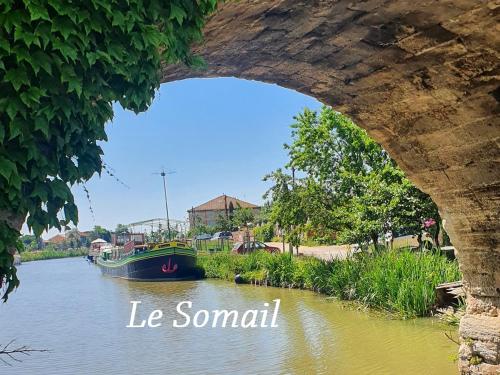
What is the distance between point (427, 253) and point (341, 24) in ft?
30.3

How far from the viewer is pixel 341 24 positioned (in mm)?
3211

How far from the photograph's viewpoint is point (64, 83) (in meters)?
2.26

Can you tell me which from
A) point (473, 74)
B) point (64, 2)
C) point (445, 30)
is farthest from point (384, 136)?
point (64, 2)

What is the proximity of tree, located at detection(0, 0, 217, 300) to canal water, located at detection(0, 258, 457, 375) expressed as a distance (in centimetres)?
561

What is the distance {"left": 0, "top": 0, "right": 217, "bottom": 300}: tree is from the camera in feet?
6.94

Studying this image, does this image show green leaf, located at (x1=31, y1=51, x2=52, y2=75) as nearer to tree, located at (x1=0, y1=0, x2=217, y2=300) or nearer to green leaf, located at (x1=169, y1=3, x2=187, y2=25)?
tree, located at (x1=0, y1=0, x2=217, y2=300)

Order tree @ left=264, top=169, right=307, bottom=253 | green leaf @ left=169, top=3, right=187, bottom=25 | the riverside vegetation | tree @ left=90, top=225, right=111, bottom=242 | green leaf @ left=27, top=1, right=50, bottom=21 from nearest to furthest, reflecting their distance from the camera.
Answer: green leaf @ left=27, top=1, right=50, bottom=21 → green leaf @ left=169, top=3, right=187, bottom=25 → the riverside vegetation → tree @ left=264, top=169, right=307, bottom=253 → tree @ left=90, top=225, right=111, bottom=242

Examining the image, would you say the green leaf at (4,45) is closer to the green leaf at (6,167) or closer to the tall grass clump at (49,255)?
the green leaf at (6,167)

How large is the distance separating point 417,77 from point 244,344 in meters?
6.50

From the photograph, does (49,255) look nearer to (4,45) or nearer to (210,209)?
(210,209)

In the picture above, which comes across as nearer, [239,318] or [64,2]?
[64,2]

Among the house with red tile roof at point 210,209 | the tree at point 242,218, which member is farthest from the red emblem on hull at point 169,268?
the house with red tile roof at point 210,209

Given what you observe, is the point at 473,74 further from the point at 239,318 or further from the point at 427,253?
the point at 239,318

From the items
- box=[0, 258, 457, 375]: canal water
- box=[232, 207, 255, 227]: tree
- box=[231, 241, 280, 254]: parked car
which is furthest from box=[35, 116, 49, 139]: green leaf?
box=[232, 207, 255, 227]: tree
